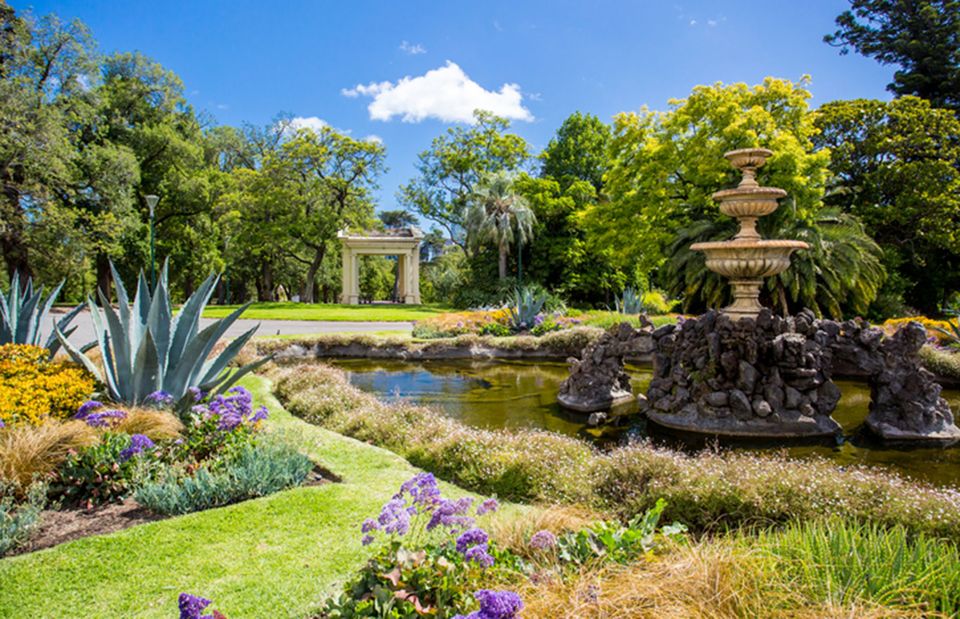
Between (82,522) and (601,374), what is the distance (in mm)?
6729

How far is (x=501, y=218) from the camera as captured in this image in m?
30.4

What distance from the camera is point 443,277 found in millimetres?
38625

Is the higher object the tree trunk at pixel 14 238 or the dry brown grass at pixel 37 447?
the tree trunk at pixel 14 238

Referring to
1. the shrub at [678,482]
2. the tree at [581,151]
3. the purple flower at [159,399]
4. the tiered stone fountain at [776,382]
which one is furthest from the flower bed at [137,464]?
the tree at [581,151]

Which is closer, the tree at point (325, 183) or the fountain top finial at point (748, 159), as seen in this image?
the fountain top finial at point (748, 159)

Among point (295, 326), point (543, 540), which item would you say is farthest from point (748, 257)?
point (295, 326)

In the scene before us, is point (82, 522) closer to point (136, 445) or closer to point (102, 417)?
point (136, 445)

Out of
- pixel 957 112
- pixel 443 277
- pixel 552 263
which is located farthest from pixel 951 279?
pixel 443 277

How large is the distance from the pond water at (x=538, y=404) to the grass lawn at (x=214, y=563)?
3706 mm

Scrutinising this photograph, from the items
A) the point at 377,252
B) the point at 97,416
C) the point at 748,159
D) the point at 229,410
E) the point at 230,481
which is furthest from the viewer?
the point at 377,252

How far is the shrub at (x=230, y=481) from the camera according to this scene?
3729mm

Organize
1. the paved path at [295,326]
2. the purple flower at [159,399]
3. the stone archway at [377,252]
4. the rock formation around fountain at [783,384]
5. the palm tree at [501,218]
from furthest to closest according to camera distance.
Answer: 1. the stone archway at [377,252]
2. the palm tree at [501,218]
3. the paved path at [295,326]
4. the rock formation around fountain at [783,384]
5. the purple flower at [159,399]

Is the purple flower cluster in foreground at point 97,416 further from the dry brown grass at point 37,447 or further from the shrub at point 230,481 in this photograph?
the shrub at point 230,481

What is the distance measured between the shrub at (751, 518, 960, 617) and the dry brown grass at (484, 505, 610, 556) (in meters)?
1.01
